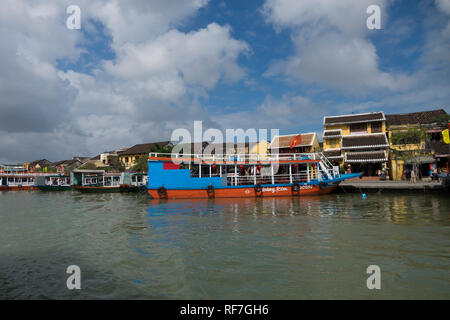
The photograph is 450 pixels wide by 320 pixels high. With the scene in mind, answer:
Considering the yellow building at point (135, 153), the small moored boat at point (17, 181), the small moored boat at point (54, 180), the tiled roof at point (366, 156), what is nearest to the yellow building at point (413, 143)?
the tiled roof at point (366, 156)

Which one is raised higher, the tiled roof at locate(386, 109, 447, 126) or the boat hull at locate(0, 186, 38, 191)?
the tiled roof at locate(386, 109, 447, 126)

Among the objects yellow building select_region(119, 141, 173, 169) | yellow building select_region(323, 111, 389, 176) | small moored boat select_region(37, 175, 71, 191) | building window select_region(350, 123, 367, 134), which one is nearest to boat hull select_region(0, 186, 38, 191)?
small moored boat select_region(37, 175, 71, 191)

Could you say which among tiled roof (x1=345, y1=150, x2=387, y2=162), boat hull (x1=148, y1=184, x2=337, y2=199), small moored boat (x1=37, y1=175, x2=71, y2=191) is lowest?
boat hull (x1=148, y1=184, x2=337, y2=199)

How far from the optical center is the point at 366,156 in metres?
28.4

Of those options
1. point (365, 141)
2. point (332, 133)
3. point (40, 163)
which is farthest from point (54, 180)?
point (365, 141)

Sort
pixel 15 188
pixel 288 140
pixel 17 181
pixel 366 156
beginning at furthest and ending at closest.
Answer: pixel 17 181
pixel 15 188
pixel 288 140
pixel 366 156

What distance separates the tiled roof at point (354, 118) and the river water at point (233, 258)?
23768 mm

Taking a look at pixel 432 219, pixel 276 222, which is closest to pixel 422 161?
pixel 432 219

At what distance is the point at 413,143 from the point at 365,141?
4696mm

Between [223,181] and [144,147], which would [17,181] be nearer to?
[144,147]

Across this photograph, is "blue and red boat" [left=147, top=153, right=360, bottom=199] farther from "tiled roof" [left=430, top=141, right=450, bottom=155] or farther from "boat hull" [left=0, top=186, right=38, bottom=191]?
"boat hull" [left=0, top=186, right=38, bottom=191]

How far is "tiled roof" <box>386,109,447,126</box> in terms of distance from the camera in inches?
1133

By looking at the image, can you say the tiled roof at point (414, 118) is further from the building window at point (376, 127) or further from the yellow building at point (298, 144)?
the yellow building at point (298, 144)
